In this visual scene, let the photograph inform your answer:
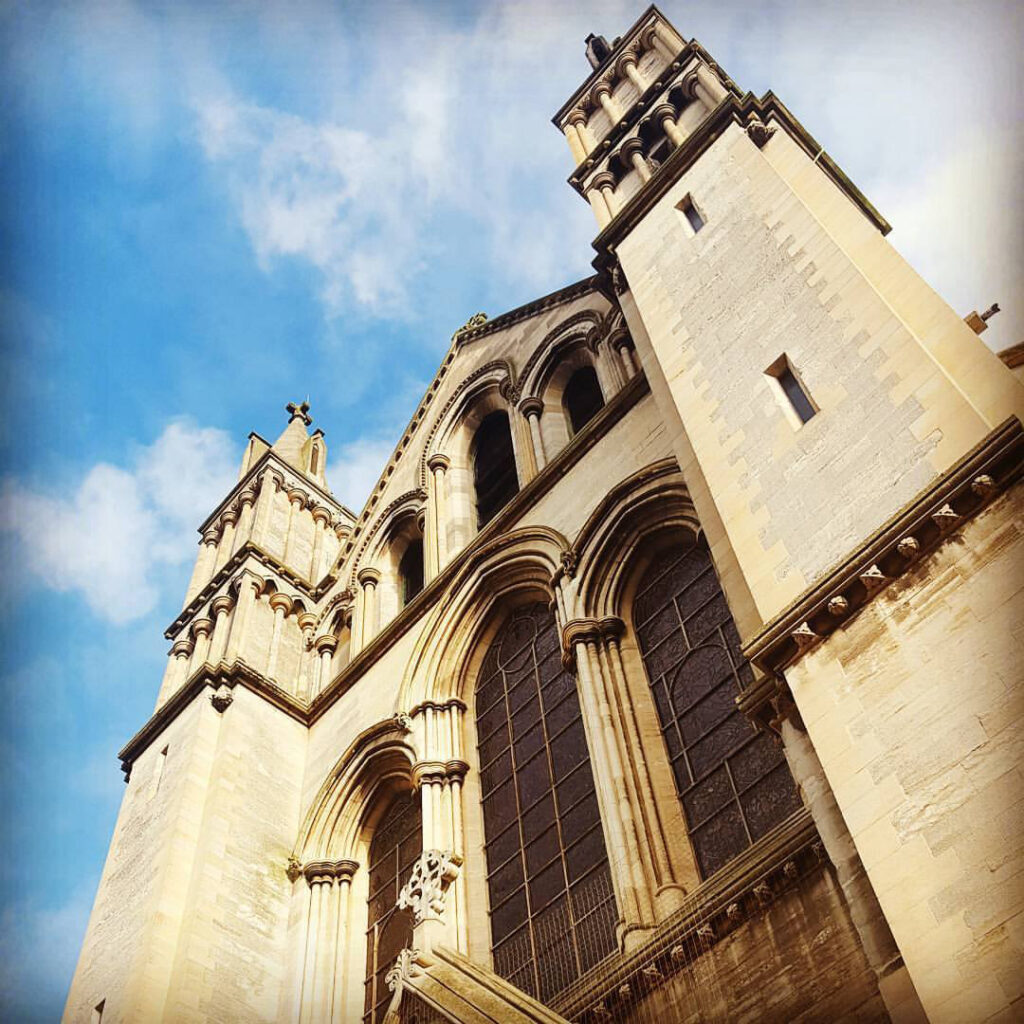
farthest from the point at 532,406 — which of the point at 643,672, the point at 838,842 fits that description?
the point at 838,842

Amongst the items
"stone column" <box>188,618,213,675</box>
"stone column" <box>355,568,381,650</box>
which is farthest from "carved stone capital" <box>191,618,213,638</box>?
"stone column" <box>355,568,381,650</box>

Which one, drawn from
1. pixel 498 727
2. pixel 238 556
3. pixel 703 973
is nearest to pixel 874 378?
pixel 703 973

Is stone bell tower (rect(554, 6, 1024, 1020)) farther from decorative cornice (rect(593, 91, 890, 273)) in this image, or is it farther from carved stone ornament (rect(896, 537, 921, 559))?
decorative cornice (rect(593, 91, 890, 273))

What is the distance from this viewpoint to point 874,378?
9.09 meters

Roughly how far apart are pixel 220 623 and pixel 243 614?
793 millimetres

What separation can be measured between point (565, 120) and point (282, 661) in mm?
9057

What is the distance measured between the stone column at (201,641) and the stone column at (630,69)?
10279mm

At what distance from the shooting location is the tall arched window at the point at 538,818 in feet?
36.2

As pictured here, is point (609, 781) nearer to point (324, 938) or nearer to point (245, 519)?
point (324, 938)

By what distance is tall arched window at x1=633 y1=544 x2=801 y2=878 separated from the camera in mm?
10227

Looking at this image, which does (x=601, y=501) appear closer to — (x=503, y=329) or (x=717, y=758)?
(x=717, y=758)

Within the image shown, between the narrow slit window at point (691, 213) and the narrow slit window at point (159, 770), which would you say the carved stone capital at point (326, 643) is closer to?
the narrow slit window at point (159, 770)

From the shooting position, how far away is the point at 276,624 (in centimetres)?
1914

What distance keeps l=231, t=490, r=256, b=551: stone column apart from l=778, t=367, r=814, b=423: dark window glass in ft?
40.8
